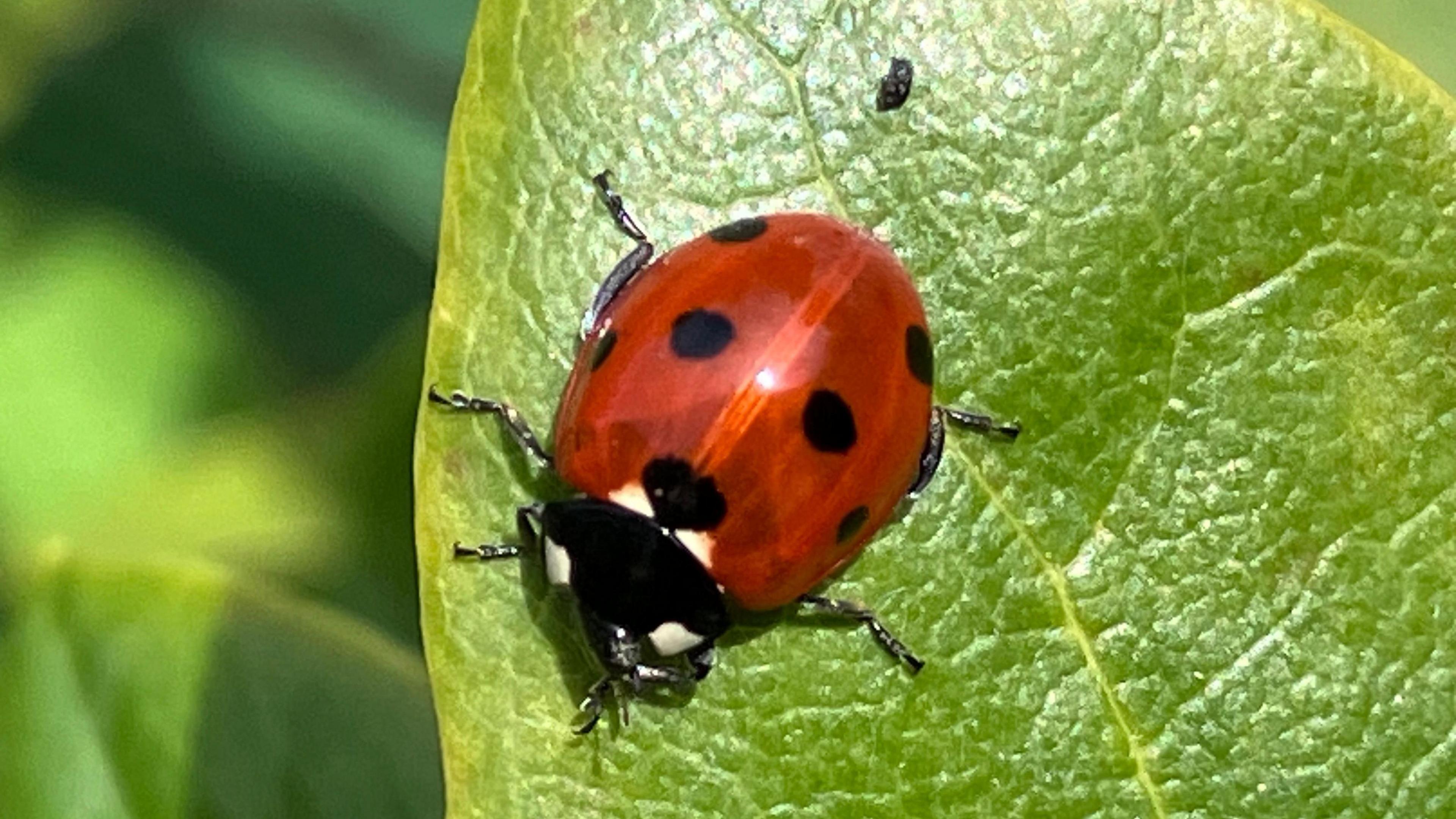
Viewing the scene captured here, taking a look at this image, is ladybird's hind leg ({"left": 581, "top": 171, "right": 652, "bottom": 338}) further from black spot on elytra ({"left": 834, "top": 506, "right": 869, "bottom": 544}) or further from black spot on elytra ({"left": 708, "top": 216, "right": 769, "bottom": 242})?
black spot on elytra ({"left": 834, "top": 506, "right": 869, "bottom": 544})

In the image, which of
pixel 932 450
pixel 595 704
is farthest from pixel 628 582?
pixel 932 450

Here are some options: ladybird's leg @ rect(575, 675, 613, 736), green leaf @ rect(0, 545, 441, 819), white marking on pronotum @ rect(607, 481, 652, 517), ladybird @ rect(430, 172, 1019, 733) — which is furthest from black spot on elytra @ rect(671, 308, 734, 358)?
green leaf @ rect(0, 545, 441, 819)

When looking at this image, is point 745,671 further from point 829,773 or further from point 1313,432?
point 1313,432

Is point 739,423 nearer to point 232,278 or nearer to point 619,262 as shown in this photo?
point 619,262

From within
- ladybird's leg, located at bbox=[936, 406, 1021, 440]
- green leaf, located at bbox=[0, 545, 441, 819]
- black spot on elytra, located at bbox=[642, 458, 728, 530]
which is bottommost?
green leaf, located at bbox=[0, 545, 441, 819]

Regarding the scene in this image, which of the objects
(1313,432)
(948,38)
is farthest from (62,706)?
(1313,432)

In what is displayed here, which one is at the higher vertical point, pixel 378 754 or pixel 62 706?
pixel 378 754

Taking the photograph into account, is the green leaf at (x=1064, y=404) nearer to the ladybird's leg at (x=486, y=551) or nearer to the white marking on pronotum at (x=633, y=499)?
the ladybird's leg at (x=486, y=551)
